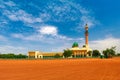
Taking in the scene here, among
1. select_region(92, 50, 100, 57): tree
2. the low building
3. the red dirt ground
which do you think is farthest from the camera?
the low building

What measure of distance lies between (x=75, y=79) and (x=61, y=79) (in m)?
0.70

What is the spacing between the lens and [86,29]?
368ft

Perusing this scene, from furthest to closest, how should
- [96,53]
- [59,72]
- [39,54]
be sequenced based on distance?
1. [39,54]
2. [96,53]
3. [59,72]

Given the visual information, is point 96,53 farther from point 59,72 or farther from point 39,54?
point 59,72

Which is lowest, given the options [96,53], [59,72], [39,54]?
[59,72]

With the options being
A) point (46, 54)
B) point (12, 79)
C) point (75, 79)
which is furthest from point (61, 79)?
point (46, 54)

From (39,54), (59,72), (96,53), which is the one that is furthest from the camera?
(39,54)

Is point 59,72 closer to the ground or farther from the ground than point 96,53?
closer to the ground

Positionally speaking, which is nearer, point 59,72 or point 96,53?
point 59,72

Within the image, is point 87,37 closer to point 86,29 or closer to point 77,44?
point 86,29

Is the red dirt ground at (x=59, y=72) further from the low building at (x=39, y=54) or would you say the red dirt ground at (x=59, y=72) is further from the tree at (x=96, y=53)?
the low building at (x=39, y=54)

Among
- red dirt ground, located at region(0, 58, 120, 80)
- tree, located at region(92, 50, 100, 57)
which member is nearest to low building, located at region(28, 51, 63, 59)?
tree, located at region(92, 50, 100, 57)

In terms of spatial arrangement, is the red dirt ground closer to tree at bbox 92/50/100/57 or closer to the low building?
tree at bbox 92/50/100/57

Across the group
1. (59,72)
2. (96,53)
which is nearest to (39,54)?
(96,53)
